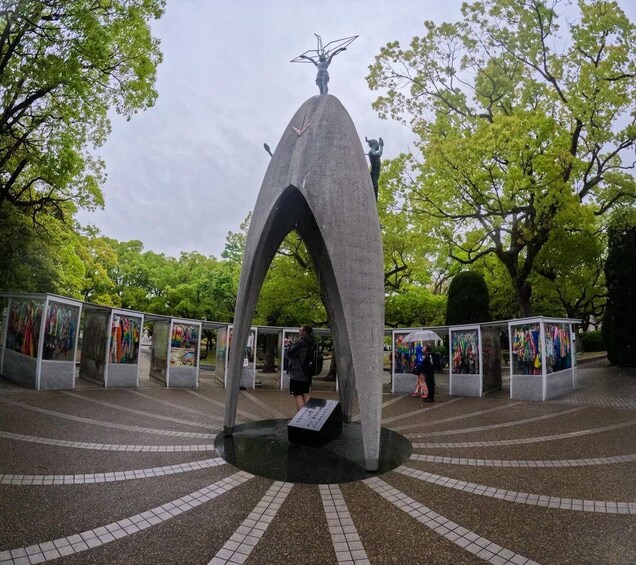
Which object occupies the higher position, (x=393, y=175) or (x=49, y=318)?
(x=393, y=175)

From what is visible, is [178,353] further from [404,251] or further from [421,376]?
[404,251]

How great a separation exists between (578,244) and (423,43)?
470 inches

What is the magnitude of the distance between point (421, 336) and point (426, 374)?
6.49 ft

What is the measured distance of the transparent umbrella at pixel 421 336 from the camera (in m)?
14.2

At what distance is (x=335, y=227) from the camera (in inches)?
249

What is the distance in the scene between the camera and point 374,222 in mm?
6801

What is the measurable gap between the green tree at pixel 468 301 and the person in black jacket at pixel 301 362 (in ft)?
46.2

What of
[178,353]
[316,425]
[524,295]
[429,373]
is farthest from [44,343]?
[524,295]

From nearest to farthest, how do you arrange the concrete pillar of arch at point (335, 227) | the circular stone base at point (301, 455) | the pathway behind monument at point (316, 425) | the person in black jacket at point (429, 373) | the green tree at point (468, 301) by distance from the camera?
1. the circular stone base at point (301, 455)
2. the concrete pillar of arch at point (335, 227)
3. the pathway behind monument at point (316, 425)
4. the person in black jacket at point (429, 373)
5. the green tree at point (468, 301)

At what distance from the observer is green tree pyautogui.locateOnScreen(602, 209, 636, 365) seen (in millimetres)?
17938

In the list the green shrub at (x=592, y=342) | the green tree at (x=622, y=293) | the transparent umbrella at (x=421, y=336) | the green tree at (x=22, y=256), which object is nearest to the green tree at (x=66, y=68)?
the green tree at (x=22, y=256)

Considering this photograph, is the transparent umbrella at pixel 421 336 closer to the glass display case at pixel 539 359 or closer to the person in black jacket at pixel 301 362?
the glass display case at pixel 539 359

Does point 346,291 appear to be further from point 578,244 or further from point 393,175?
point 578,244

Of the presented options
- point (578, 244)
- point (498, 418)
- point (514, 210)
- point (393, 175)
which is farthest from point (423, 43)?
point (498, 418)
